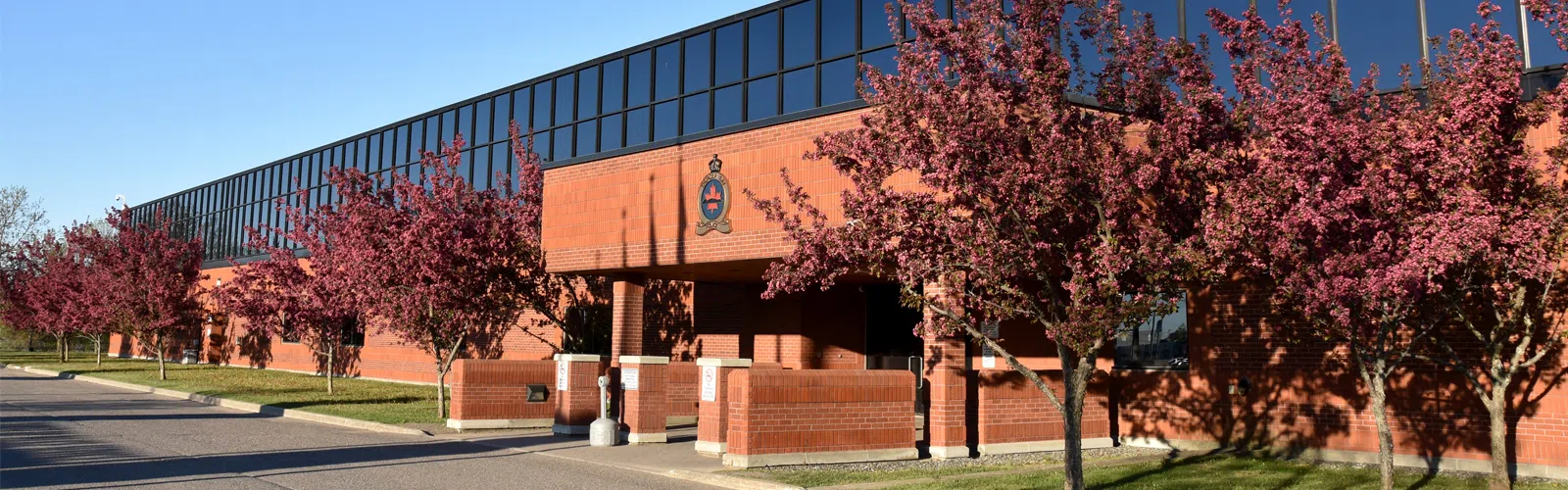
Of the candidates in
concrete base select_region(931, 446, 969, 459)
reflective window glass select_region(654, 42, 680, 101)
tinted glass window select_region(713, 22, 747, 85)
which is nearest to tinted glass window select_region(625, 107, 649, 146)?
reflective window glass select_region(654, 42, 680, 101)

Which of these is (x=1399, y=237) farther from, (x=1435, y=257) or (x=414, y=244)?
(x=414, y=244)

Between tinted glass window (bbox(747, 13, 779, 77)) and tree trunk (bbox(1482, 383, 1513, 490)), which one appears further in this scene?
tinted glass window (bbox(747, 13, 779, 77))

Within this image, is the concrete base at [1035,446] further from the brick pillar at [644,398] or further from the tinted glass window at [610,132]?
the tinted glass window at [610,132]

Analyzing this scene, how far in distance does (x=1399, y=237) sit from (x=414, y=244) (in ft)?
55.1

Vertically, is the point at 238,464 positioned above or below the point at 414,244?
below

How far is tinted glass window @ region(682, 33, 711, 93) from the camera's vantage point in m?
27.5

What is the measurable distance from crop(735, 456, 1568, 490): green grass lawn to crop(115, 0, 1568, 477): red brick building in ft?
2.56

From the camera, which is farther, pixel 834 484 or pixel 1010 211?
pixel 834 484

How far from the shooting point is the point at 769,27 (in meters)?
25.7

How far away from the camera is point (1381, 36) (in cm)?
1672

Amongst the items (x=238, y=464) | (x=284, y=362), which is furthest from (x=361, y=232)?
(x=284, y=362)

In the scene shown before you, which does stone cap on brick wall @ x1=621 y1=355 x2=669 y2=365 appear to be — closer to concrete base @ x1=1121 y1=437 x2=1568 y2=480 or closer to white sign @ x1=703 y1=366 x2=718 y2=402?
white sign @ x1=703 y1=366 x2=718 y2=402

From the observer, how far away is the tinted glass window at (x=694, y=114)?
27.3 metres

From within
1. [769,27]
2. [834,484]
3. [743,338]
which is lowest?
[834,484]
